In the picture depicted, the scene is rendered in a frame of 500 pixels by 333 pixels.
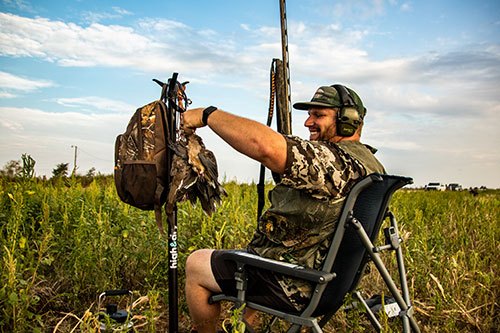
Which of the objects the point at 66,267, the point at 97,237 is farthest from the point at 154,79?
the point at 66,267

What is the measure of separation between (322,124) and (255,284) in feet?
3.70

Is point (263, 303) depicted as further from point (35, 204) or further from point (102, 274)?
point (35, 204)

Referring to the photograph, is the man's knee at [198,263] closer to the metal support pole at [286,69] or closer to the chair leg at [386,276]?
the chair leg at [386,276]

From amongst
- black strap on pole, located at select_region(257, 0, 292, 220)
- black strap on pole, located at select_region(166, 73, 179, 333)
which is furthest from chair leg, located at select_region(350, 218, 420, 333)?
black strap on pole, located at select_region(257, 0, 292, 220)

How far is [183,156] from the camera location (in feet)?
10.3

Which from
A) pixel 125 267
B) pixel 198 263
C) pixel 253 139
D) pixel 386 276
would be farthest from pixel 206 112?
pixel 125 267

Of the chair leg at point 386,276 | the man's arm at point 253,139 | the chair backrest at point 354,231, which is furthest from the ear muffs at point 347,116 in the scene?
the chair leg at point 386,276

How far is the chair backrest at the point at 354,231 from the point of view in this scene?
9.26 feet

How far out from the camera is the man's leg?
3.37 m

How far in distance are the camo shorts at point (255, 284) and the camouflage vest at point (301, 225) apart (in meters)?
0.06

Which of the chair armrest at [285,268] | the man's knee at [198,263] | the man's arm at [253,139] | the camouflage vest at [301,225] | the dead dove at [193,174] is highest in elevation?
the man's arm at [253,139]

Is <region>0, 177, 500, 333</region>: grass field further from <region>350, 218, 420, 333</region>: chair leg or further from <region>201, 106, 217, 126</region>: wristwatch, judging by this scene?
<region>201, 106, 217, 126</region>: wristwatch

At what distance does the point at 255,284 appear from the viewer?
10.5 feet

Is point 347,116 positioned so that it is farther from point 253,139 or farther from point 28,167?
point 28,167
